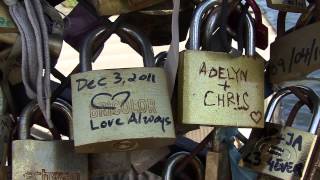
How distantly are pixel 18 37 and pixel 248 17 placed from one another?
13.7 inches

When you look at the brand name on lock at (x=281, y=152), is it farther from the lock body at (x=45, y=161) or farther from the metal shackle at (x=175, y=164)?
the lock body at (x=45, y=161)

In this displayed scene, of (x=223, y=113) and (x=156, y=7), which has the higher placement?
(x=156, y=7)

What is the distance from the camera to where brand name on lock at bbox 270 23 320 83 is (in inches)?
37.3

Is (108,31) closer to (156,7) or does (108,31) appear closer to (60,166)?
(156,7)

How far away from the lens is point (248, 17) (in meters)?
0.97

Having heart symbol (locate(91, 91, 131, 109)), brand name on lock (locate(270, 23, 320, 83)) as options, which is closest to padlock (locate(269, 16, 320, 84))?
brand name on lock (locate(270, 23, 320, 83))

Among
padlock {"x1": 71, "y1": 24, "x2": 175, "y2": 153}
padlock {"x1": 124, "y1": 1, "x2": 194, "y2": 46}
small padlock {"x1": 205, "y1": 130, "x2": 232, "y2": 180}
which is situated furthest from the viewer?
padlock {"x1": 124, "y1": 1, "x2": 194, "y2": 46}

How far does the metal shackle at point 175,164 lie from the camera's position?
0.98 m

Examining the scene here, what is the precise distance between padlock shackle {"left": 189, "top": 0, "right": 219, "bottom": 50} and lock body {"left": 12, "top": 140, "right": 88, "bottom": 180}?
9.2 inches

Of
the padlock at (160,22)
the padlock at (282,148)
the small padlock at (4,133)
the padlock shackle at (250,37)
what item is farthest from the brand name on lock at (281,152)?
the small padlock at (4,133)

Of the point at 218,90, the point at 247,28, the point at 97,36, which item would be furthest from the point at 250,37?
the point at 97,36

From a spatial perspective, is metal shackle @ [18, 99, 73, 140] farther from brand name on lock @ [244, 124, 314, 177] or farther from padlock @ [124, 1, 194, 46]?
brand name on lock @ [244, 124, 314, 177]

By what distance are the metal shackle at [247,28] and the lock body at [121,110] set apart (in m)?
0.11

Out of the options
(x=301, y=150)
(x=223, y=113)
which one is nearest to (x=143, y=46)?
(x=223, y=113)
